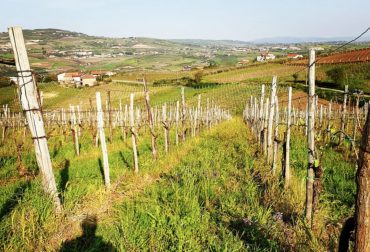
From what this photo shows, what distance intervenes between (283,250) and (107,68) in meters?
74.5

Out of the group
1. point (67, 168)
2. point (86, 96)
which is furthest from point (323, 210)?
point (86, 96)

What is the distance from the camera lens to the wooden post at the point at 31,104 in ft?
15.5

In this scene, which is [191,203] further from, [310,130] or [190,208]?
[310,130]

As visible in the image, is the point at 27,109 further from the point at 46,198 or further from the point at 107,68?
the point at 107,68

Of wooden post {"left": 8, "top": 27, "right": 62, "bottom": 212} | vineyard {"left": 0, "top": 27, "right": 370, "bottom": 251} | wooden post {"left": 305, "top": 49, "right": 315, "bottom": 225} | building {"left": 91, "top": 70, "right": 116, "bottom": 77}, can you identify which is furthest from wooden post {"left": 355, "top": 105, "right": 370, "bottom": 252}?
building {"left": 91, "top": 70, "right": 116, "bottom": 77}

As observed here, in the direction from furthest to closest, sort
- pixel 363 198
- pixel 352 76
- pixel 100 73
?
pixel 100 73 < pixel 352 76 < pixel 363 198

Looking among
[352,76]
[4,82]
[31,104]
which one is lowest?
[352,76]

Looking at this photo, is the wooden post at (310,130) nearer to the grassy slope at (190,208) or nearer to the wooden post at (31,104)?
the grassy slope at (190,208)

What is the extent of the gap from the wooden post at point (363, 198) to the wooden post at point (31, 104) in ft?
14.7

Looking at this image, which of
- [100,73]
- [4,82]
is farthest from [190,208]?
[100,73]

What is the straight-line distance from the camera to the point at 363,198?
2279 millimetres

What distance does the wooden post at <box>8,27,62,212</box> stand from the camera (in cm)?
473

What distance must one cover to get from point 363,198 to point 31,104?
4718 mm

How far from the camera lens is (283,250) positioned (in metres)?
4.03
